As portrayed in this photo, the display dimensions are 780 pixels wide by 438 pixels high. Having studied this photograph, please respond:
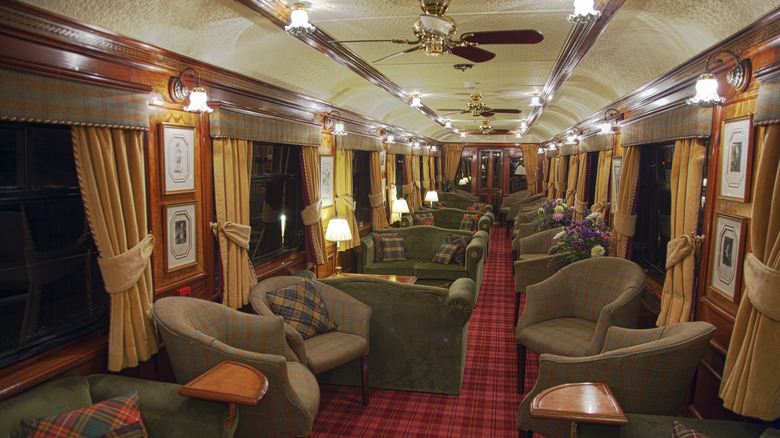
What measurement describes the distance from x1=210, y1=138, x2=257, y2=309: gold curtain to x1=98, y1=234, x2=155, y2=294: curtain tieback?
96 cm

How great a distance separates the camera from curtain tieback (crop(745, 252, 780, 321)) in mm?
2178

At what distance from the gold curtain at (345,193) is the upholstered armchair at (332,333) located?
2.92 metres

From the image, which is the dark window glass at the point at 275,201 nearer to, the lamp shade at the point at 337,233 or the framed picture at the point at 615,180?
the lamp shade at the point at 337,233

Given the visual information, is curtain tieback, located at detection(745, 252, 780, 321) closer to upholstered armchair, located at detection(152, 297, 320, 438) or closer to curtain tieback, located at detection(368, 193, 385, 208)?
upholstered armchair, located at detection(152, 297, 320, 438)

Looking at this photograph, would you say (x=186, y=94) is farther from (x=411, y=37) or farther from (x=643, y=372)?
(x=643, y=372)

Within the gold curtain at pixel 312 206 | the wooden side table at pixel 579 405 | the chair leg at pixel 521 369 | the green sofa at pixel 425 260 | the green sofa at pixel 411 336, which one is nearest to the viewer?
the wooden side table at pixel 579 405

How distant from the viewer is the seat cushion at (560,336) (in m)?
3.65

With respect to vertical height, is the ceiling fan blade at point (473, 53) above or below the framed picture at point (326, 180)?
above

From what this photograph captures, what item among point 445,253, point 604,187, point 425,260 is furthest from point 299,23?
point 604,187

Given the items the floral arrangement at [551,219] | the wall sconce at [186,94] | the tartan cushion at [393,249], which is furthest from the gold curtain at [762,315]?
the tartan cushion at [393,249]

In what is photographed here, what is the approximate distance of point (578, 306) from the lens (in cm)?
429

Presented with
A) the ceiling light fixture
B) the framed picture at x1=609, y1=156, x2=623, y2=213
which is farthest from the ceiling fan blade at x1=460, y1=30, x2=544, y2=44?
the framed picture at x1=609, y1=156, x2=623, y2=213

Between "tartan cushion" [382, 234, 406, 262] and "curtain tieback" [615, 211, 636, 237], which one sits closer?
"curtain tieback" [615, 211, 636, 237]

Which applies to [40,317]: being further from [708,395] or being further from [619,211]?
[619,211]
